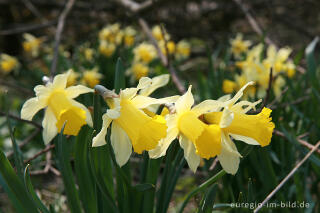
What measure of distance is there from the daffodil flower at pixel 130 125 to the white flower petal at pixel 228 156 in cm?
16

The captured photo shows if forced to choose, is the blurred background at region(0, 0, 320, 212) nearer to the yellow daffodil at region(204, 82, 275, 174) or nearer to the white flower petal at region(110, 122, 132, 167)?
the yellow daffodil at region(204, 82, 275, 174)

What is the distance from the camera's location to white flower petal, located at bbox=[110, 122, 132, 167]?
880 millimetres

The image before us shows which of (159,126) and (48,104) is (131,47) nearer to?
(48,104)

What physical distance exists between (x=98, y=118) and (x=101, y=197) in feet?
0.85

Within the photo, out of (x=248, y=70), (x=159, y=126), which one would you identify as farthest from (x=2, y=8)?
(x=159, y=126)

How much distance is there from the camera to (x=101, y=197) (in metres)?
1.03

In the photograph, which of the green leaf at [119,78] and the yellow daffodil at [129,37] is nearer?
the green leaf at [119,78]

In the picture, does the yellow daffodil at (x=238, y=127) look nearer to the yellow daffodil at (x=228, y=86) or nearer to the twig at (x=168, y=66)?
the twig at (x=168, y=66)

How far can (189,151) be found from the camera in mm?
879

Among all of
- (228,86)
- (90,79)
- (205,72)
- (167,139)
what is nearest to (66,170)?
(167,139)

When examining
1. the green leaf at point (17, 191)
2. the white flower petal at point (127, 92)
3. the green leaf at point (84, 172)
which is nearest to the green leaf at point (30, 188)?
the green leaf at point (17, 191)

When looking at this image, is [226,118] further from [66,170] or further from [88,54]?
[88,54]

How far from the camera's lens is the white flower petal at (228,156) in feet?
2.83

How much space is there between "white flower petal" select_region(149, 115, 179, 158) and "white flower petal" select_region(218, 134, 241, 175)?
0.12 metres
